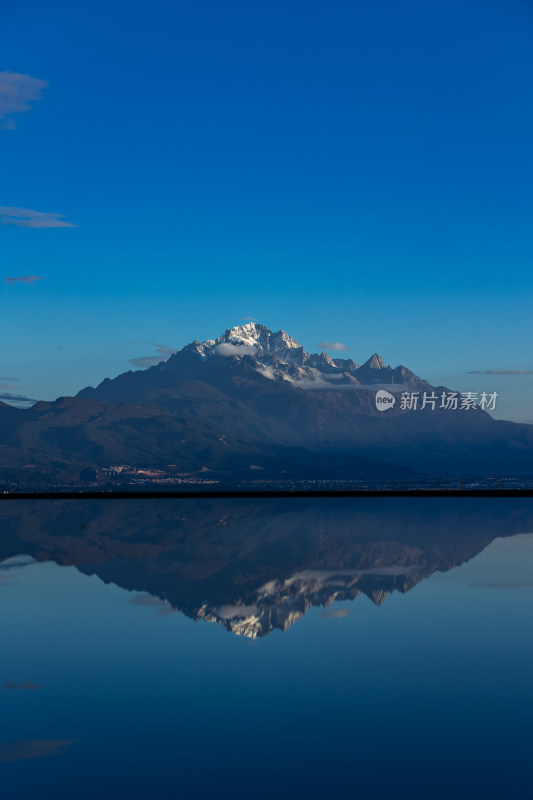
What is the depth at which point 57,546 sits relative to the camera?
46469mm

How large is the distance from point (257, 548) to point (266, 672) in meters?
25.4

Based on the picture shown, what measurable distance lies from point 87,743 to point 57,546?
3297 cm

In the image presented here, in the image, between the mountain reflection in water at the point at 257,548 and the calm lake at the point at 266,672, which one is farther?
the mountain reflection in water at the point at 257,548

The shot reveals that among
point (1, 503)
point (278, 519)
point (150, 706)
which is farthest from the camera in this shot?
point (1, 503)

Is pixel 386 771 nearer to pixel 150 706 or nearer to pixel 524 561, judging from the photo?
pixel 150 706

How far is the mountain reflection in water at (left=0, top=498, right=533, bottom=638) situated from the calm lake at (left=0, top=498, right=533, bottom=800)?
236mm

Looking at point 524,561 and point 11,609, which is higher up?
point 524,561

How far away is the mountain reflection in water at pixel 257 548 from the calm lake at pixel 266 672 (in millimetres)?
236

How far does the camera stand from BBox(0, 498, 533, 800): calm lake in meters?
13.5

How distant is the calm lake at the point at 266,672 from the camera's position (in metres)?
13.5

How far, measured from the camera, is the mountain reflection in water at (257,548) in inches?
1182

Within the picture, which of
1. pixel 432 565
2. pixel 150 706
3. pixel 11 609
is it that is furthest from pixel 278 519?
pixel 150 706

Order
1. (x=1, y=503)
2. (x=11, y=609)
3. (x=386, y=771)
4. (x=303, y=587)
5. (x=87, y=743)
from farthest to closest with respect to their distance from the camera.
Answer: (x=1, y=503) < (x=303, y=587) < (x=11, y=609) < (x=87, y=743) < (x=386, y=771)

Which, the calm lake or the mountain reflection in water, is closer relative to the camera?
the calm lake
